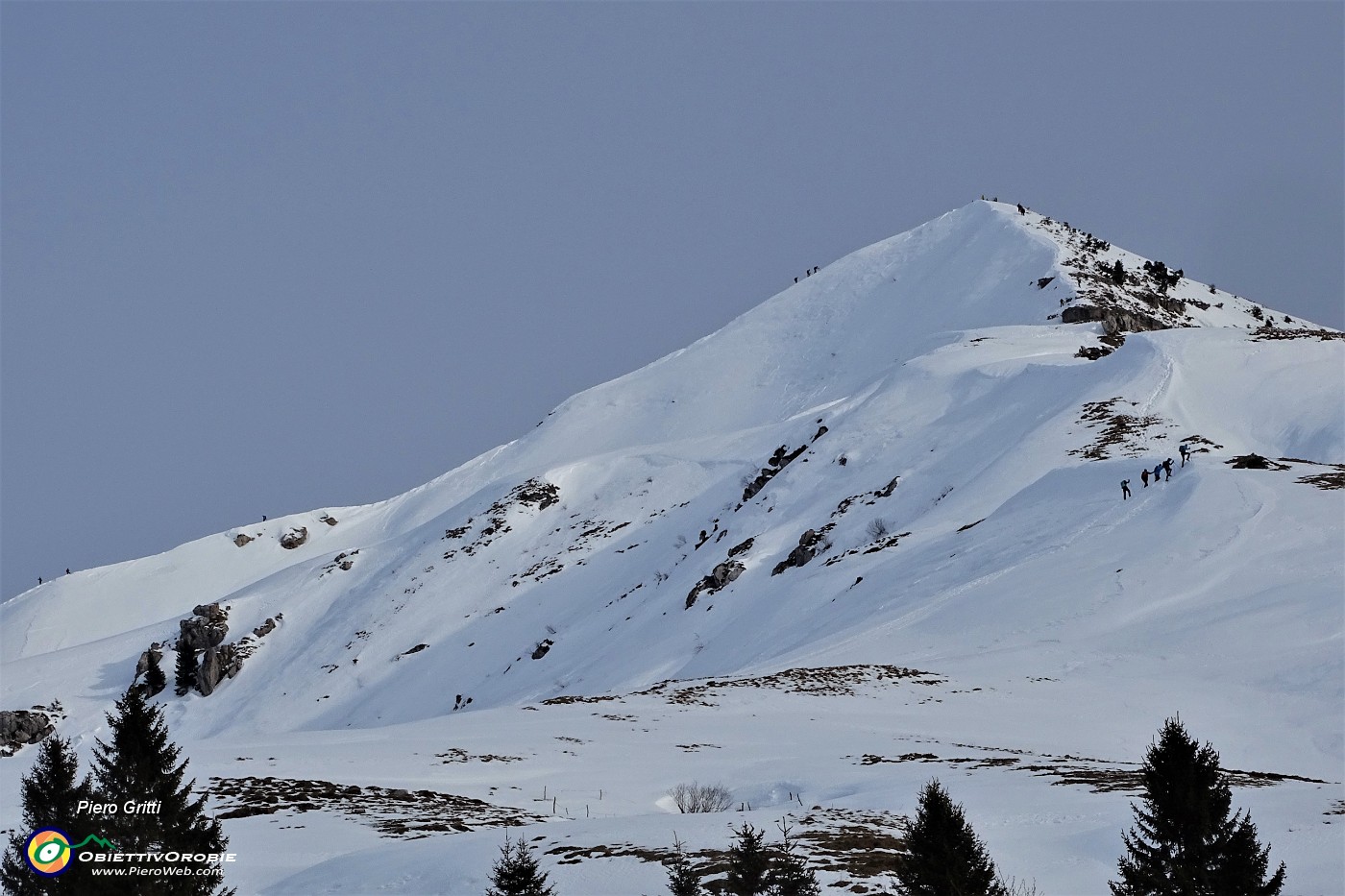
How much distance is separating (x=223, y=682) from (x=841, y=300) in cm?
7542

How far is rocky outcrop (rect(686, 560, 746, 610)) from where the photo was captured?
60969 mm

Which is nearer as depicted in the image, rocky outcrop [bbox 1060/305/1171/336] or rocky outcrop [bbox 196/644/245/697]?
rocky outcrop [bbox 196/644/245/697]

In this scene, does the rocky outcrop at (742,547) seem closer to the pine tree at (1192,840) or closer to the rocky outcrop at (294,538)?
the pine tree at (1192,840)

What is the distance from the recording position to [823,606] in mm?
50969

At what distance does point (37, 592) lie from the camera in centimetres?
11162

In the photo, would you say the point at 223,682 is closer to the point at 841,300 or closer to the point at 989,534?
the point at 989,534

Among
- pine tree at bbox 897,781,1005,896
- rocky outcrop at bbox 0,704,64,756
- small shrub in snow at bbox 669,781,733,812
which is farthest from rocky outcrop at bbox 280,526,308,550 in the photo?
pine tree at bbox 897,781,1005,896

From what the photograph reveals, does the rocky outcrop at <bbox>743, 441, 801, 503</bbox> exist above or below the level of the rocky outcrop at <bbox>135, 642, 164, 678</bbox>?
above

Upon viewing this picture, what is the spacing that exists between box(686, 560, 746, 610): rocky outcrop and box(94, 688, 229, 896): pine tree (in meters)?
46.3

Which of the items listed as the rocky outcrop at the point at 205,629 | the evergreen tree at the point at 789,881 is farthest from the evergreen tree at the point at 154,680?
the evergreen tree at the point at 789,881

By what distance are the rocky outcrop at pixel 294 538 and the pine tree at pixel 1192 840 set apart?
106 meters

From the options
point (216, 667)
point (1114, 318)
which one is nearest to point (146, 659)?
point (216, 667)

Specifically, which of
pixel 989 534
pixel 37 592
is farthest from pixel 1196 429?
pixel 37 592

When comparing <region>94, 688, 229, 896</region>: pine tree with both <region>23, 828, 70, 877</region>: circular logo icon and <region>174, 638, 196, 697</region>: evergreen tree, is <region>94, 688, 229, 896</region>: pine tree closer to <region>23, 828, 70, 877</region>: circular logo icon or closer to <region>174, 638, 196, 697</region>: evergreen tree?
<region>23, 828, 70, 877</region>: circular logo icon
